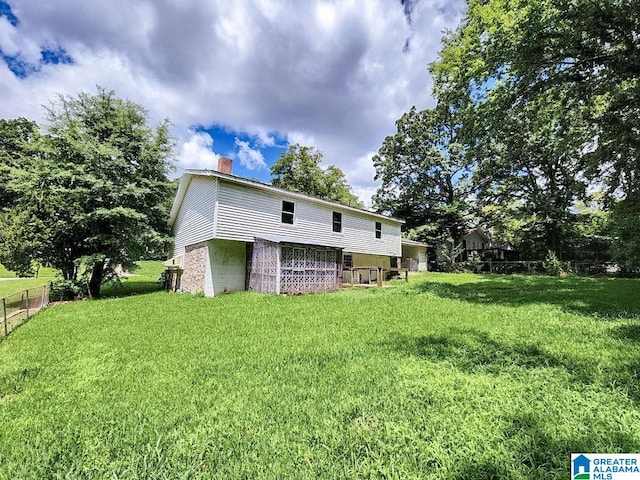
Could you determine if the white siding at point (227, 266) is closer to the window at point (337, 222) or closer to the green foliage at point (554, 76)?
the window at point (337, 222)

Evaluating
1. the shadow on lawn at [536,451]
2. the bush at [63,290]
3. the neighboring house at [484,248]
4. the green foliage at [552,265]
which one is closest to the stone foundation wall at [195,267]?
the bush at [63,290]

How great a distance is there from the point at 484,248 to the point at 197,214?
3372 cm

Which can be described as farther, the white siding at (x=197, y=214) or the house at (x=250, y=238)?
the white siding at (x=197, y=214)

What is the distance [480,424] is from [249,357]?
3179 mm

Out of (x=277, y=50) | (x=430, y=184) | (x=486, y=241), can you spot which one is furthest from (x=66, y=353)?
(x=486, y=241)

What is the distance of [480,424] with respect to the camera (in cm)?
256

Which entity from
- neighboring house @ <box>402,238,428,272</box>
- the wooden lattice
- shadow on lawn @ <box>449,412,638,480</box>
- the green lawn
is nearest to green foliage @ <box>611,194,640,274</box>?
the green lawn

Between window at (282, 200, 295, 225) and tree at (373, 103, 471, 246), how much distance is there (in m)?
16.2

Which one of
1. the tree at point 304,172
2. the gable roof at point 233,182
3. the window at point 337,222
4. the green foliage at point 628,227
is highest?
the tree at point 304,172

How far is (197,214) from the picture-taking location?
14602mm

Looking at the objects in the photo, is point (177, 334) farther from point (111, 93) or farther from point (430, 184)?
point (430, 184)

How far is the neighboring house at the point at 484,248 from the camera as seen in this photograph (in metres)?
32.5

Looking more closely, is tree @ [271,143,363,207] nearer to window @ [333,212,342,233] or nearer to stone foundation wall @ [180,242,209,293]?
window @ [333,212,342,233]

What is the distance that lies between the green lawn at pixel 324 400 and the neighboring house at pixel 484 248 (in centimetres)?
2939
